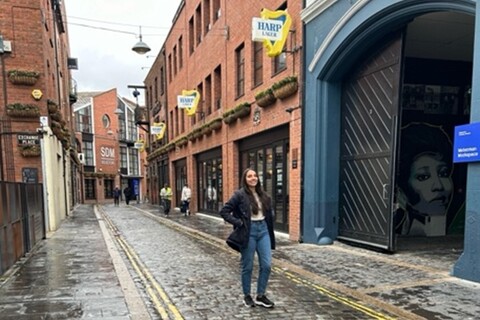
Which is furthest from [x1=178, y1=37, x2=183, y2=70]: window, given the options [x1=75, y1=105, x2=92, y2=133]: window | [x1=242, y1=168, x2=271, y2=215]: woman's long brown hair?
[x1=75, y1=105, x2=92, y2=133]: window

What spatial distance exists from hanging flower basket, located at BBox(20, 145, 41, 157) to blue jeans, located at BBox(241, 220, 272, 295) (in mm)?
9494

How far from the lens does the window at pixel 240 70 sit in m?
13.2

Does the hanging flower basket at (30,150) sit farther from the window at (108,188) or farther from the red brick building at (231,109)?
the window at (108,188)

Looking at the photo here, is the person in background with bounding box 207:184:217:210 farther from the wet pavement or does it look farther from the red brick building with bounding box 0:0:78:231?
the wet pavement

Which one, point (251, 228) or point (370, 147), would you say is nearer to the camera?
point (251, 228)

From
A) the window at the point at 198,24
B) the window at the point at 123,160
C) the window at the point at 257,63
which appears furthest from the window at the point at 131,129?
the window at the point at 257,63

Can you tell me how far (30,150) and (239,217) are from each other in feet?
31.2

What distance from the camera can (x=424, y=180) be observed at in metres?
9.80

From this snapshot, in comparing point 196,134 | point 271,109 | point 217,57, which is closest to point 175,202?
point 196,134

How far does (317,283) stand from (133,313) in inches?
105

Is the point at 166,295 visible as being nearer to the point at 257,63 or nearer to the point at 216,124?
the point at 257,63

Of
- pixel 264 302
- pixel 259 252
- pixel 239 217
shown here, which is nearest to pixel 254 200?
pixel 239 217

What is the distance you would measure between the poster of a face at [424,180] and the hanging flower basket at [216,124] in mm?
7273

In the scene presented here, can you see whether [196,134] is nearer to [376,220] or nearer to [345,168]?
[345,168]
